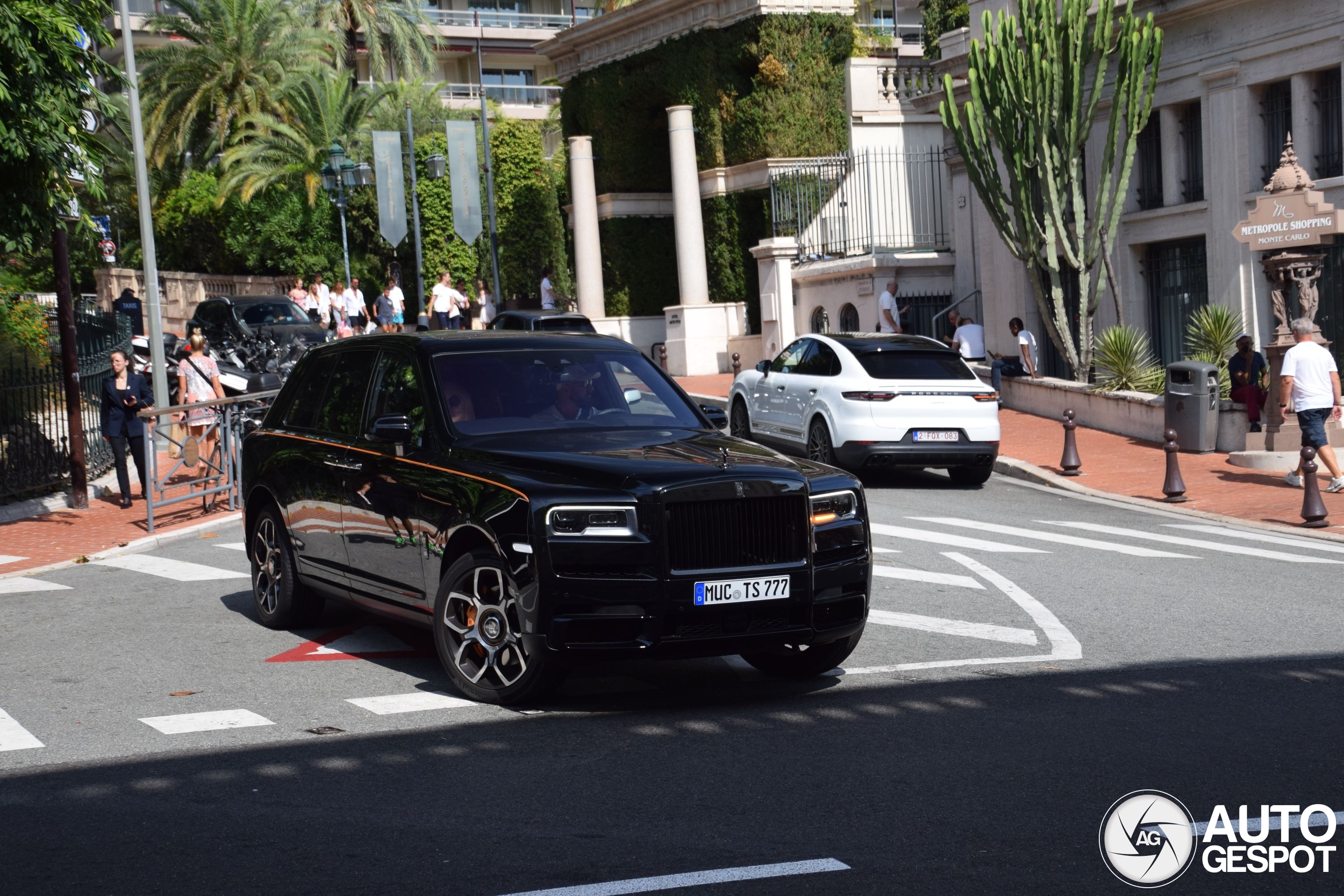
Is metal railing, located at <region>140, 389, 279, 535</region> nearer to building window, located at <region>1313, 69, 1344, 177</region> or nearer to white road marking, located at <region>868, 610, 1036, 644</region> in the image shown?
white road marking, located at <region>868, 610, 1036, 644</region>

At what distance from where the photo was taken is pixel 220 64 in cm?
4803

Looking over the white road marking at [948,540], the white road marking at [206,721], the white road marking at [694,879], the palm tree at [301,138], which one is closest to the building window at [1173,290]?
the white road marking at [948,540]

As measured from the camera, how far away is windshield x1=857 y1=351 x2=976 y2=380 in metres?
17.2

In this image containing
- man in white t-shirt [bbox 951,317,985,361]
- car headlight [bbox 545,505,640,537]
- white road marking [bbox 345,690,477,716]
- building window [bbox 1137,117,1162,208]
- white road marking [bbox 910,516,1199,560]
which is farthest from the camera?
man in white t-shirt [bbox 951,317,985,361]

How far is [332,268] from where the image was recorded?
48.8m

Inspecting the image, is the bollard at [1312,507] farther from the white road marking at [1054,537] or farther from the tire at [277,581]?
the tire at [277,581]

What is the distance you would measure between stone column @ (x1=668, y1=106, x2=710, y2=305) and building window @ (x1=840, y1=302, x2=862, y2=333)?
18.1 ft

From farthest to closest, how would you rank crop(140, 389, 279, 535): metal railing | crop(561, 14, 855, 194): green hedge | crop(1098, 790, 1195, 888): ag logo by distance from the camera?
crop(561, 14, 855, 194): green hedge < crop(140, 389, 279, 535): metal railing < crop(1098, 790, 1195, 888): ag logo

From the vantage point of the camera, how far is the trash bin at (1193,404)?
767 inches

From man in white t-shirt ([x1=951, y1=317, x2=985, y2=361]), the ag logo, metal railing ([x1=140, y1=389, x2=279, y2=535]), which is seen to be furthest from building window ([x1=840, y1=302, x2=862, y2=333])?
the ag logo

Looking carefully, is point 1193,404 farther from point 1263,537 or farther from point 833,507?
point 833,507

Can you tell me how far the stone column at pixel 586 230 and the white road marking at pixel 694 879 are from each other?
113 feet

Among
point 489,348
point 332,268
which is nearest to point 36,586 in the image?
point 489,348

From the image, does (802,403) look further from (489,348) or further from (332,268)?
(332,268)
